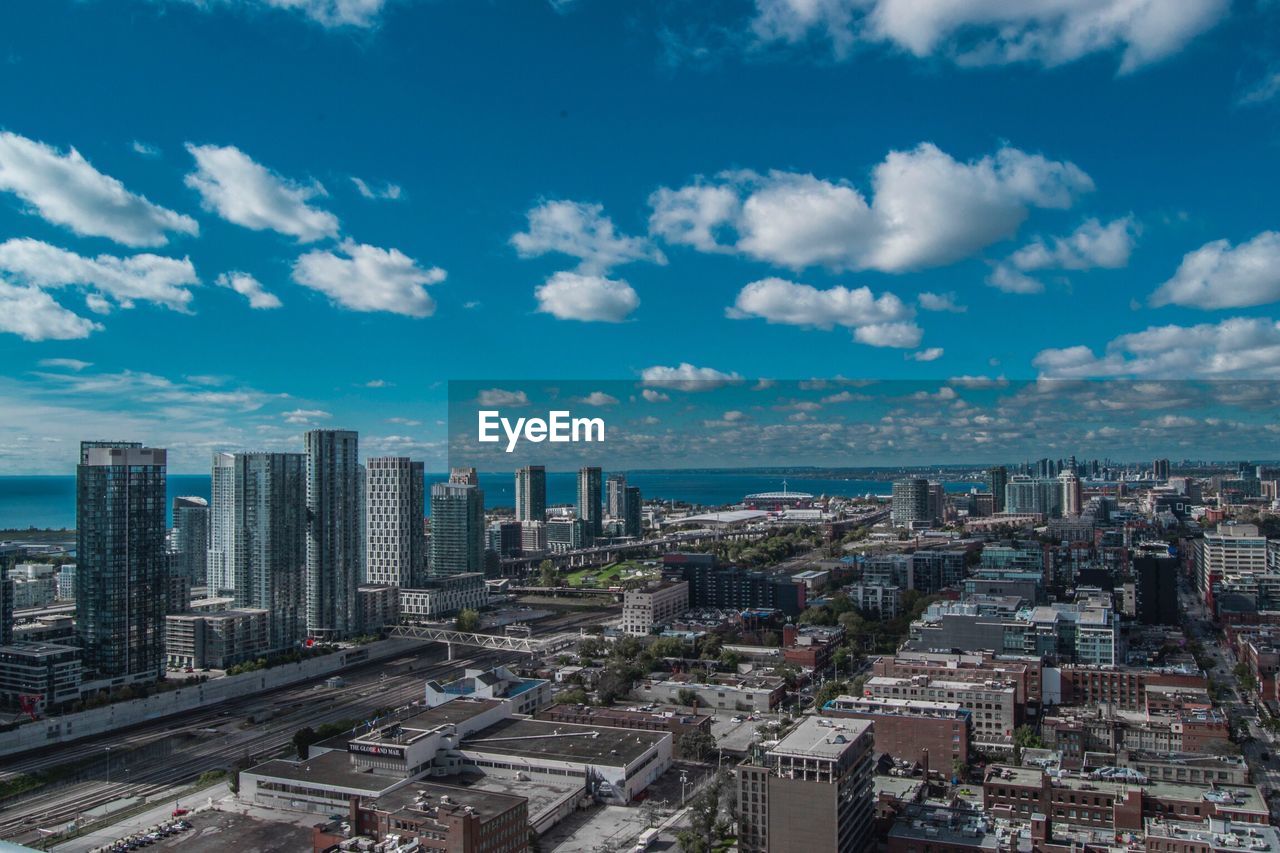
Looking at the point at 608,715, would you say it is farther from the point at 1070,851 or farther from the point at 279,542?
the point at 279,542

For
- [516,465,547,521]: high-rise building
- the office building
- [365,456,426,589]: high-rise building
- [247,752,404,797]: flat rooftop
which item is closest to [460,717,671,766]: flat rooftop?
[247,752,404,797]: flat rooftop

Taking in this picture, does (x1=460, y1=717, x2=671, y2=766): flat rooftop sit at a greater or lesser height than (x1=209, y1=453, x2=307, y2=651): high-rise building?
lesser

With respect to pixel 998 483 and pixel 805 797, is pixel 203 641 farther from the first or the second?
pixel 998 483

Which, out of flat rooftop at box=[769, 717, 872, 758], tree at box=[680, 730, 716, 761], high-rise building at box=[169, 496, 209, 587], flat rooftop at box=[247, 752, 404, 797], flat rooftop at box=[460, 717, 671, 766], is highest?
high-rise building at box=[169, 496, 209, 587]

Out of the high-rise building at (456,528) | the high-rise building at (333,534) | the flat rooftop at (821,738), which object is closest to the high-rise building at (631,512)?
the high-rise building at (456,528)

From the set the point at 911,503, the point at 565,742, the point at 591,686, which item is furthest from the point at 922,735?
the point at 911,503

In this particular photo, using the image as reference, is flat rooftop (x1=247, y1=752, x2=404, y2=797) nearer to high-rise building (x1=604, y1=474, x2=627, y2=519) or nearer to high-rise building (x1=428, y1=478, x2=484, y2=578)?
high-rise building (x1=428, y1=478, x2=484, y2=578)

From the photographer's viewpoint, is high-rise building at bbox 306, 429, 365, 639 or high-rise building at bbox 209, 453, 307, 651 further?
high-rise building at bbox 306, 429, 365, 639
